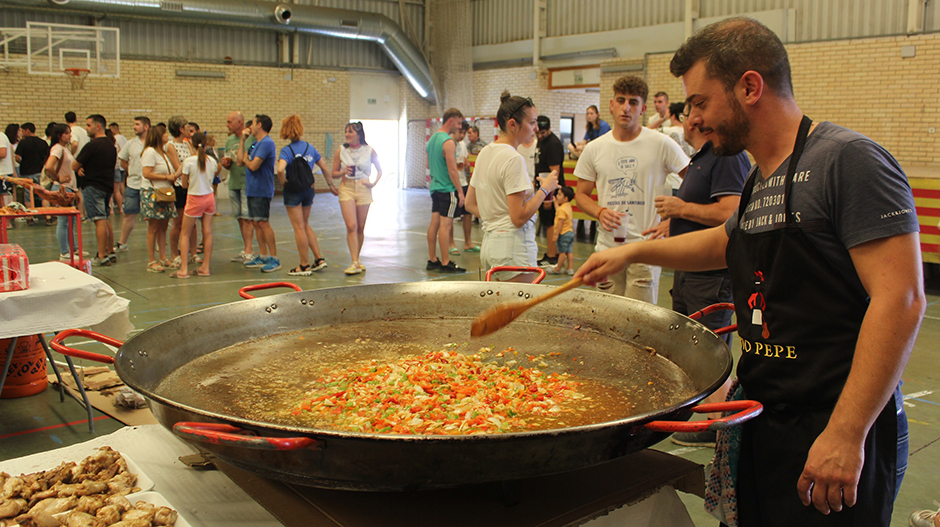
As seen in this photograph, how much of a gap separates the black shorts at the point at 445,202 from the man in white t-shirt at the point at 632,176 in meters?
4.03

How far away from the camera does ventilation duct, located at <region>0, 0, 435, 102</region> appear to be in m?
14.1

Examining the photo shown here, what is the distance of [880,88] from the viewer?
38.0 feet

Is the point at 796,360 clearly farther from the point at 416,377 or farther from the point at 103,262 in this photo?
the point at 103,262

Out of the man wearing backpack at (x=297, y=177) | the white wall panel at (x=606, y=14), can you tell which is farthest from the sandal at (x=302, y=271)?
the white wall panel at (x=606, y=14)

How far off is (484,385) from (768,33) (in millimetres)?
1246

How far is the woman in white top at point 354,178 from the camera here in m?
7.68

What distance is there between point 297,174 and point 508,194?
4.14 meters

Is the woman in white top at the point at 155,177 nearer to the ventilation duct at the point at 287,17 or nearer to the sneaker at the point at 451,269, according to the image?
the sneaker at the point at 451,269

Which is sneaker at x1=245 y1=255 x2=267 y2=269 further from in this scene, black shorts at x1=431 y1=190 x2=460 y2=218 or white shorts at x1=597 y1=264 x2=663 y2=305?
white shorts at x1=597 y1=264 x2=663 y2=305

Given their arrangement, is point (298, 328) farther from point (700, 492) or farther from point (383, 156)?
point (383, 156)

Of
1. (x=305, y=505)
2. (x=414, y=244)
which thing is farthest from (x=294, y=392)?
(x=414, y=244)

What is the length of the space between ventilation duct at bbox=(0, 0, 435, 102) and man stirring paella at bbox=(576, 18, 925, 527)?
15404mm

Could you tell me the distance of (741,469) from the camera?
5.90 ft

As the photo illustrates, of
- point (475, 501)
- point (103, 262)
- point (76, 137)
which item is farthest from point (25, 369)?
point (76, 137)
